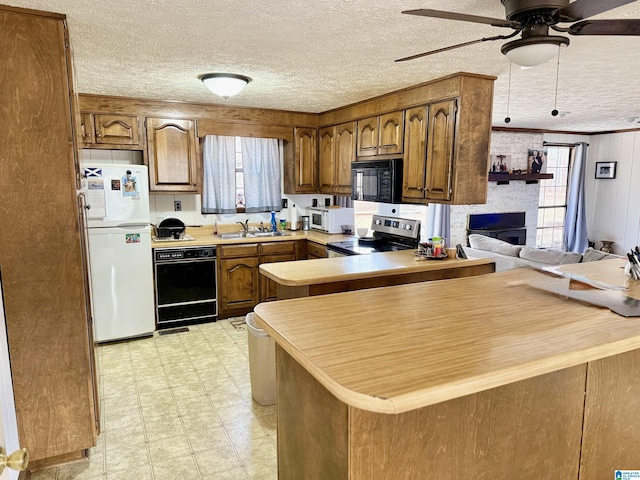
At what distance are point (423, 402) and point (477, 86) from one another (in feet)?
9.40

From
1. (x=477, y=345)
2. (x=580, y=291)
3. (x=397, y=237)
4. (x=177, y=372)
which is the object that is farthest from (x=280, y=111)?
(x=477, y=345)

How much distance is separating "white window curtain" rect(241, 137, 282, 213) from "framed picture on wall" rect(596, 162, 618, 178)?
6.07 meters

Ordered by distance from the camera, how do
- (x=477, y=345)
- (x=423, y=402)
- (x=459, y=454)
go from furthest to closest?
(x=459, y=454) < (x=477, y=345) < (x=423, y=402)

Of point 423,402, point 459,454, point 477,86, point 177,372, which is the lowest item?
point 177,372

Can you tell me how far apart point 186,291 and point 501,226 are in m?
5.20

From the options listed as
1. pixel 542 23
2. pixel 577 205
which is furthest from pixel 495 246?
pixel 577 205

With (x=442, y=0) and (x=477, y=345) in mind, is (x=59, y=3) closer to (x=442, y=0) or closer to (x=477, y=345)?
(x=442, y=0)

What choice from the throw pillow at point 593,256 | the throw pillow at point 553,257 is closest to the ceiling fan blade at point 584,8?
the throw pillow at point 553,257

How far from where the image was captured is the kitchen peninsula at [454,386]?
4.14ft

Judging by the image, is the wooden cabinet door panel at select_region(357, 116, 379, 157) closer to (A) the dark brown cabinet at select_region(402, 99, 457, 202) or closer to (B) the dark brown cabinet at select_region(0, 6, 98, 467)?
(A) the dark brown cabinet at select_region(402, 99, 457, 202)

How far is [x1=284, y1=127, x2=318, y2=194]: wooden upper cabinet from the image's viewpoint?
17.2ft

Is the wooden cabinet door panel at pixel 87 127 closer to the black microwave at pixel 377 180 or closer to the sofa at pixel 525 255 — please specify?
the black microwave at pixel 377 180

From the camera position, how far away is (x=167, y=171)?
461cm

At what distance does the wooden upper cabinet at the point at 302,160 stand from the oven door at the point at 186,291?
4.69 feet
